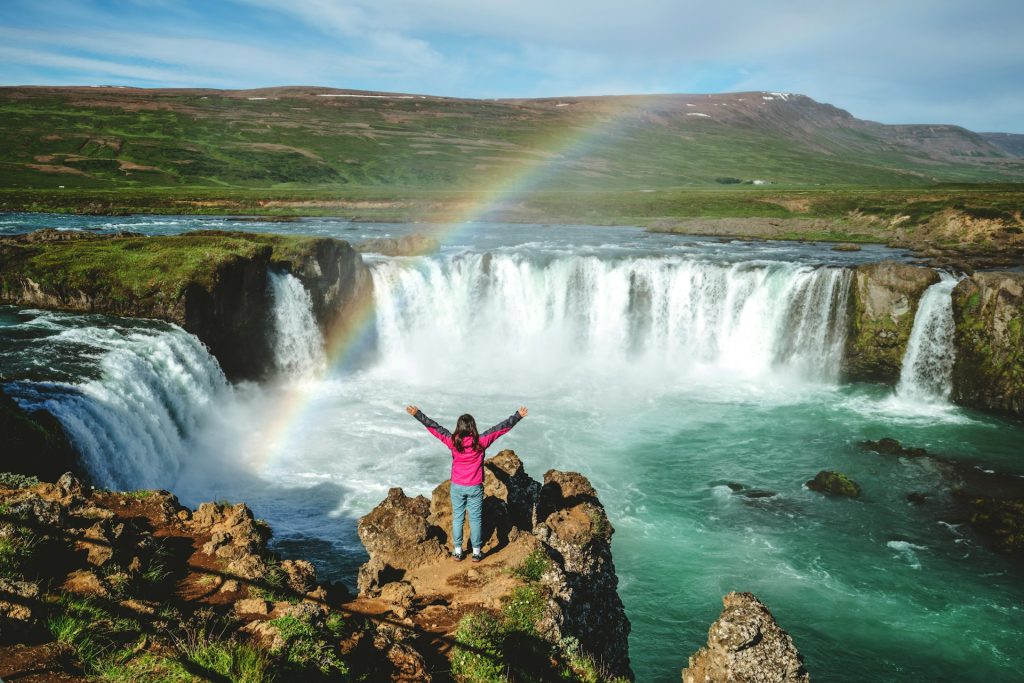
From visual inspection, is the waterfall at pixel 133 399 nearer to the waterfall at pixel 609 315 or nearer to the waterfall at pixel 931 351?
the waterfall at pixel 609 315

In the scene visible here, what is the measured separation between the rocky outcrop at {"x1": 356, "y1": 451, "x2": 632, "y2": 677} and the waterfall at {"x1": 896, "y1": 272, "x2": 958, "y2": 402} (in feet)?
84.7

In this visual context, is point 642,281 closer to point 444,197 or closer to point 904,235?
point 904,235

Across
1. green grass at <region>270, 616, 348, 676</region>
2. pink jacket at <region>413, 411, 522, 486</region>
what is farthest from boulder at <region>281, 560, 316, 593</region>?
pink jacket at <region>413, 411, 522, 486</region>

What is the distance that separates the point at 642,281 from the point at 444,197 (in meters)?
69.3

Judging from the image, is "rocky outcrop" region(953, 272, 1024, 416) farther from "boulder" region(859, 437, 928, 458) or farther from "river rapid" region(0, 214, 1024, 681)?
"boulder" region(859, 437, 928, 458)

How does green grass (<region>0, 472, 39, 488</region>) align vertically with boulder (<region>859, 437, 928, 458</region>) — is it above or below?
Result: above

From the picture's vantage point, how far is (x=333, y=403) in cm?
3081

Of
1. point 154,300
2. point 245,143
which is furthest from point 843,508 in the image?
point 245,143

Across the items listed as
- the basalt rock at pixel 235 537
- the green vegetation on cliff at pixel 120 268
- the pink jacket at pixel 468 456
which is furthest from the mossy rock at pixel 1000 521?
the green vegetation on cliff at pixel 120 268

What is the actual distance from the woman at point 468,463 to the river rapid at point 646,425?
20.7 ft

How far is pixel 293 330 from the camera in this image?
107 ft

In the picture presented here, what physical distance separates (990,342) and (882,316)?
467 centimetres

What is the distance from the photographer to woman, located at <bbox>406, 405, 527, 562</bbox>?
1020cm

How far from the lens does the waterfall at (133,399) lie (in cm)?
1678
